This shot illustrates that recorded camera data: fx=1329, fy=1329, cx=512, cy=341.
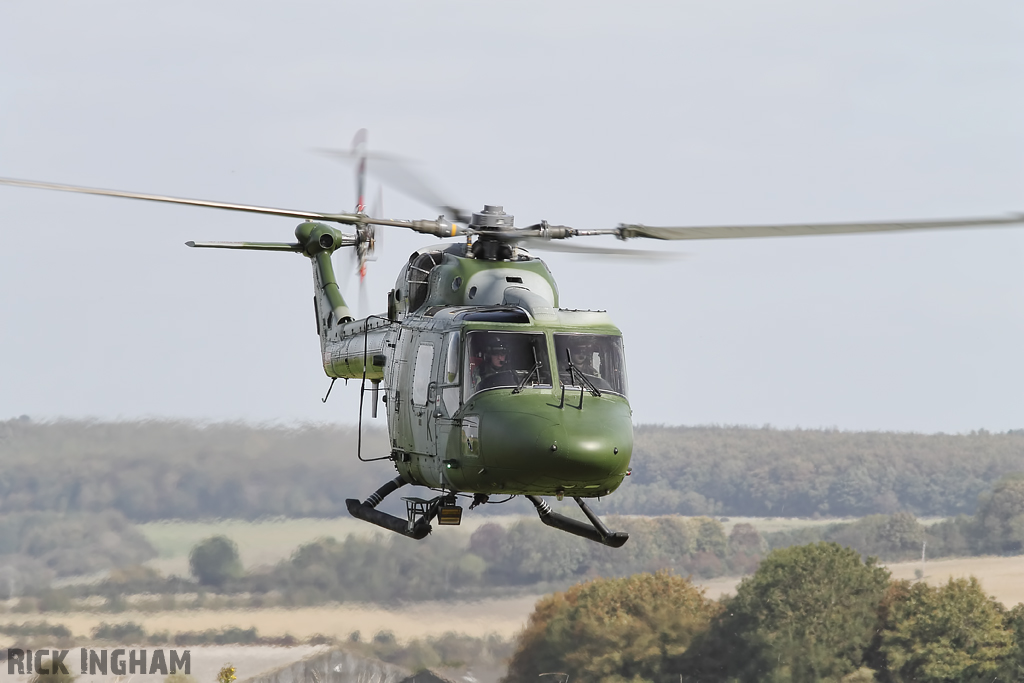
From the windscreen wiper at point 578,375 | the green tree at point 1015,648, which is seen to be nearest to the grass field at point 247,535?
the windscreen wiper at point 578,375

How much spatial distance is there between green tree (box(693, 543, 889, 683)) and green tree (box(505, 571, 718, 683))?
0.98 m

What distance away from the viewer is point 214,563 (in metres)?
28.5

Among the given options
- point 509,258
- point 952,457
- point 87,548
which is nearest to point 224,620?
point 87,548

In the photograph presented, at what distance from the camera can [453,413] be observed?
1267 cm

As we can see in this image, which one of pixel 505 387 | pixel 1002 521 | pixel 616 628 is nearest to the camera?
pixel 505 387

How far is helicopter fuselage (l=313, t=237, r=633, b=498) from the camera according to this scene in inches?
466

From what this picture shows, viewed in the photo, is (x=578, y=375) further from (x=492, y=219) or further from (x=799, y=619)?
(x=799, y=619)

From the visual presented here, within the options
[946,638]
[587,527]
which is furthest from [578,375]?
[946,638]

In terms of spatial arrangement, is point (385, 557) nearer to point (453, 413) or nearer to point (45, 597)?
point (45, 597)

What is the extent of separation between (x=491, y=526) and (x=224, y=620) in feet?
24.3

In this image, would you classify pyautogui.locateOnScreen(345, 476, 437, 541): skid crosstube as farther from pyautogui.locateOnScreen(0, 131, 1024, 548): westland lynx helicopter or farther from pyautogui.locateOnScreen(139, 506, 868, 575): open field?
pyautogui.locateOnScreen(139, 506, 868, 575): open field

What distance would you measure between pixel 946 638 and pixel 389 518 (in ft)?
98.1

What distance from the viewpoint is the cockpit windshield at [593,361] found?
12344 millimetres

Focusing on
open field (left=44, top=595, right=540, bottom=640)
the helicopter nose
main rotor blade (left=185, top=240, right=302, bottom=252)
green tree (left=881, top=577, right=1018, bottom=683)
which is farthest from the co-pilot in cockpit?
green tree (left=881, top=577, right=1018, bottom=683)
